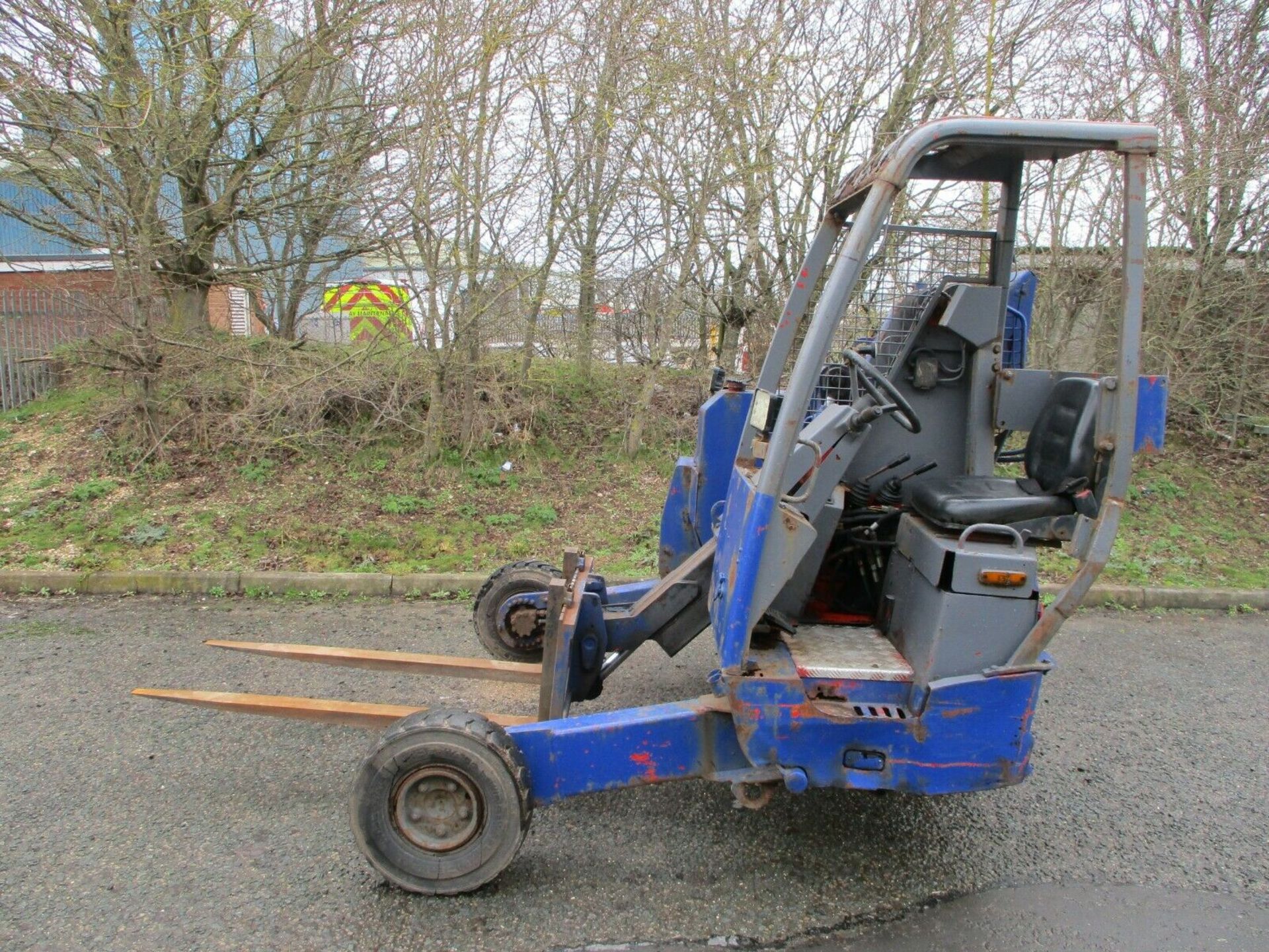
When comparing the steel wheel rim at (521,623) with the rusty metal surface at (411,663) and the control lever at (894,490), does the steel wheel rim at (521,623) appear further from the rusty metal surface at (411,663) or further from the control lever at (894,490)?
the control lever at (894,490)

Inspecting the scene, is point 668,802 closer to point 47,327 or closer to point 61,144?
point 61,144

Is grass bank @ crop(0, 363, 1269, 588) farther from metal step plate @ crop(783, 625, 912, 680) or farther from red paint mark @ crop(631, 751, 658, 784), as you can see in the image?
red paint mark @ crop(631, 751, 658, 784)

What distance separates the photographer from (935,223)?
322 inches

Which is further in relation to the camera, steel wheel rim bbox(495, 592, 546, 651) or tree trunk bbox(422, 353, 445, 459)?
tree trunk bbox(422, 353, 445, 459)

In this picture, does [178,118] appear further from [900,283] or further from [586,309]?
[900,283]

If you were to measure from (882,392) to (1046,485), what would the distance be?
726 millimetres

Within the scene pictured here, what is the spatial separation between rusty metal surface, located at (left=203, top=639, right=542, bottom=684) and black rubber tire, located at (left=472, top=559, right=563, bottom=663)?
0.52 metres

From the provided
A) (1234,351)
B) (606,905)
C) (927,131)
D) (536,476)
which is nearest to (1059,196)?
(1234,351)

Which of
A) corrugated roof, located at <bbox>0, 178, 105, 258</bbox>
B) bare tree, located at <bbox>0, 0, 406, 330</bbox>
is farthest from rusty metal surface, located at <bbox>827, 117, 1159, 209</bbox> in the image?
corrugated roof, located at <bbox>0, 178, 105, 258</bbox>

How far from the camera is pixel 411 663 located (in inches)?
145

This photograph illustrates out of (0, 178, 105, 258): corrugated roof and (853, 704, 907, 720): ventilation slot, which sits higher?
(0, 178, 105, 258): corrugated roof

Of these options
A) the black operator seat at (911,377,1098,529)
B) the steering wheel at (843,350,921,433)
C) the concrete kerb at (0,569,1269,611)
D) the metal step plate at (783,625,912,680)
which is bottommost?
the concrete kerb at (0,569,1269,611)

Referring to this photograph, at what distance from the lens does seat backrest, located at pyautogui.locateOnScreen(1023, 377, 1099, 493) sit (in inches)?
110

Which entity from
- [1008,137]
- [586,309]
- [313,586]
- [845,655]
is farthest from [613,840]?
[586,309]
